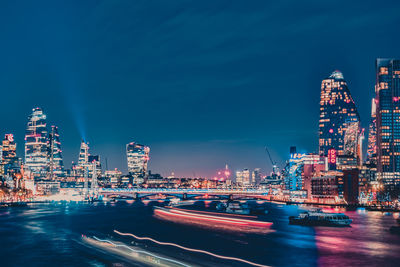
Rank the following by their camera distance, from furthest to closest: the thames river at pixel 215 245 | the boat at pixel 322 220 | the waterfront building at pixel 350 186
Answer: the waterfront building at pixel 350 186 → the boat at pixel 322 220 → the thames river at pixel 215 245

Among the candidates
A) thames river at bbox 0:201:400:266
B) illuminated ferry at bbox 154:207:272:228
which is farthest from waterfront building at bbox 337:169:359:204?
thames river at bbox 0:201:400:266

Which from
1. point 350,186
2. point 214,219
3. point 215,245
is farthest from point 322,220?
point 350,186

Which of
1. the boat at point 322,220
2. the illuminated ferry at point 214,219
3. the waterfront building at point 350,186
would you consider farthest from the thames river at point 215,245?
the waterfront building at point 350,186

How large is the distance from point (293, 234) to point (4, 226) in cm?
6065

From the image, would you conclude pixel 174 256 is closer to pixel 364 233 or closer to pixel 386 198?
pixel 364 233

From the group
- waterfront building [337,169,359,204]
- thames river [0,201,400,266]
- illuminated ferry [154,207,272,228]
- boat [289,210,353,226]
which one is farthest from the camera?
waterfront building [337,169,359,204]

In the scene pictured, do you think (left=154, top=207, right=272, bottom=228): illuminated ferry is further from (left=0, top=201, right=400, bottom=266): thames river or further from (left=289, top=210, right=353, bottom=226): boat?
(left=289, top=210, right=353, bottom=226): boat

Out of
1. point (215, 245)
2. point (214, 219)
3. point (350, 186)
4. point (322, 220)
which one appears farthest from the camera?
point (350, 186)

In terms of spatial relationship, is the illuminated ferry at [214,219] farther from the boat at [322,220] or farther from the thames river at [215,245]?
the boat at [322,220]

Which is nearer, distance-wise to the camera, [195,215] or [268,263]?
[268,263]

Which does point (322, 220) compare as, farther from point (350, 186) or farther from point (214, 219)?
point (350, 186)

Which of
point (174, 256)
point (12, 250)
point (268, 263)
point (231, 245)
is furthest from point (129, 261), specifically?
point (12, 250)

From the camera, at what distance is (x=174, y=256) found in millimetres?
54094

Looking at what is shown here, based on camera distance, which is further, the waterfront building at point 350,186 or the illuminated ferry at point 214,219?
the waterfront building at point 350,186
